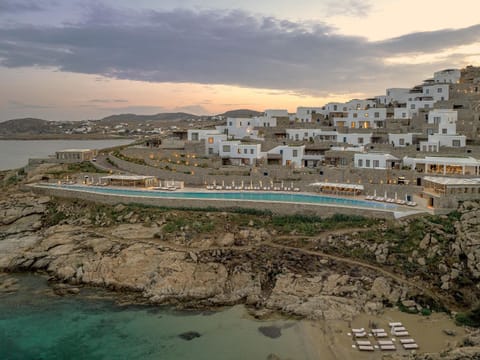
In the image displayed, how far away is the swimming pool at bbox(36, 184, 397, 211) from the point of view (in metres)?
27.8

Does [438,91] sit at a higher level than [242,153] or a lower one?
higher

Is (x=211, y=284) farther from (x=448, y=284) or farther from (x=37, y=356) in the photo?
(x=448, y=284)

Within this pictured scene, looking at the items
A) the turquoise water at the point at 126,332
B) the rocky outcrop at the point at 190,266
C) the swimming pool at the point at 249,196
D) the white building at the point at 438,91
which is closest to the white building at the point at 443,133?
the white building at the point at 438,91

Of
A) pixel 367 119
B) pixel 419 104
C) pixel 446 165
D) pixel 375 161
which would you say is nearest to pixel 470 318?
pixel 446 165

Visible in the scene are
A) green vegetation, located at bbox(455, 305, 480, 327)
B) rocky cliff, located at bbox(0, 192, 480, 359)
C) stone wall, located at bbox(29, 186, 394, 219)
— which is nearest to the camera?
green vegetation, located at bbox(455, 305, 480, 327)

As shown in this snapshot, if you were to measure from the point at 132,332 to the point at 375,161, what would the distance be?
76.5 feet

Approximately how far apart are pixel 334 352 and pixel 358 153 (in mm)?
21862

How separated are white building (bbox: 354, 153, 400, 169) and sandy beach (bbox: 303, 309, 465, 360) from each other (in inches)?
640

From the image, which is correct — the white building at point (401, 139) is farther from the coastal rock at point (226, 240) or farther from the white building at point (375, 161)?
the coastal rock at point (226, 240)

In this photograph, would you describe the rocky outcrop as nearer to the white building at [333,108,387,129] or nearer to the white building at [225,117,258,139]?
the white building at [225,117,258,139]

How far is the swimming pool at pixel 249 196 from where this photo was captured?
27811 millimetres

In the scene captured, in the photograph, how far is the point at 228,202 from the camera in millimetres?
29547

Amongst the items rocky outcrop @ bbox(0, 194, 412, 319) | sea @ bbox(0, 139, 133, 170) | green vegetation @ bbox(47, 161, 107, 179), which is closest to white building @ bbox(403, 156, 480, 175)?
rocky outcrop @ bbox(0, 194, 412, 319)

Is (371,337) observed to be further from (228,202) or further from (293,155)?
(293,155)
